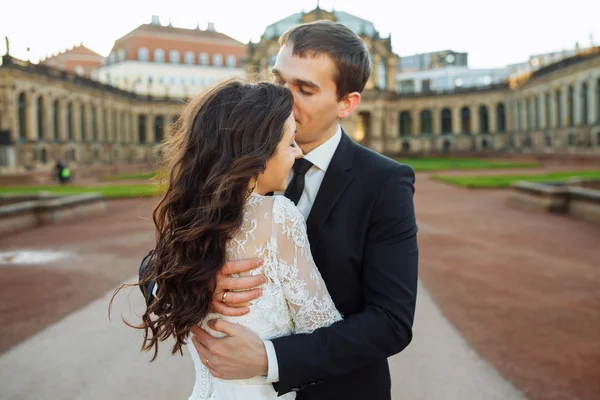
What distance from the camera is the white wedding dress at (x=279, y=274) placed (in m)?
2.01

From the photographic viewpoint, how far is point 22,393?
4637 mm

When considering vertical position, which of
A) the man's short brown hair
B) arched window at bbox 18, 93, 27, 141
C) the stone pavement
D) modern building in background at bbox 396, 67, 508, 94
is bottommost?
the stone pavement

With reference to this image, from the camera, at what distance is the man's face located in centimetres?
247

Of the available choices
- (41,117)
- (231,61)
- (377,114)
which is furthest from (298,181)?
(231,61)

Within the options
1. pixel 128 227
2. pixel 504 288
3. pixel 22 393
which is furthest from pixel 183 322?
pixel 128 227

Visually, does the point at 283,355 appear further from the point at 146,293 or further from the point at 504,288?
the point at 504,288

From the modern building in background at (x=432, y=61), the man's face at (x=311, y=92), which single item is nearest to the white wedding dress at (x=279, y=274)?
the man's face at (x=311, y=92)

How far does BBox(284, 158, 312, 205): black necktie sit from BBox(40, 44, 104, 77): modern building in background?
313ft

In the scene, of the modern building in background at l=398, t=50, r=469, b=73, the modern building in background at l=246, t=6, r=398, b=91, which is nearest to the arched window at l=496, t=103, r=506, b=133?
the modern building in background at l=246, t=6, r=398, b=91

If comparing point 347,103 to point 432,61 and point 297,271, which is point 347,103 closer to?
point 297,271

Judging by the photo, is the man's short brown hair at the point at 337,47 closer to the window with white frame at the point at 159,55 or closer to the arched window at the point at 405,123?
the arched window at the point at 405,123

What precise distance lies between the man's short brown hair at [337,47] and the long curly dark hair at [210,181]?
1.27 feet

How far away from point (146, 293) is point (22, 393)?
9.82 feet

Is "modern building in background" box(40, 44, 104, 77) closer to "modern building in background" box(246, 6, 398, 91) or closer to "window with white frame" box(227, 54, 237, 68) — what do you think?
"window with white frame" box(227, 54, 237, 68)
